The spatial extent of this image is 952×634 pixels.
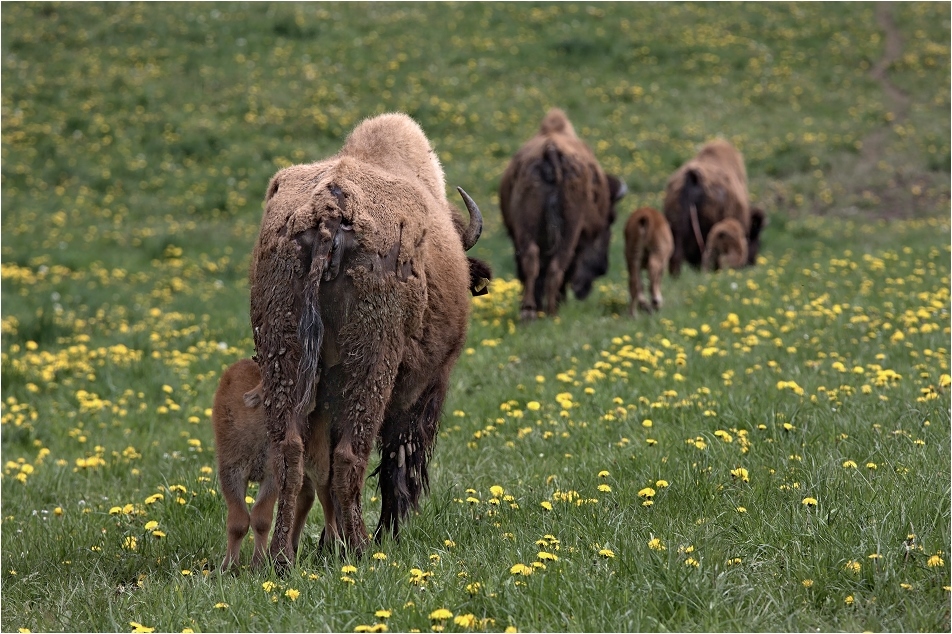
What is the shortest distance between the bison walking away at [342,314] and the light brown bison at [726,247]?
915 cm

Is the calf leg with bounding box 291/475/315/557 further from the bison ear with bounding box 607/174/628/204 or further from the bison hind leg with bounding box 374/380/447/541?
the bison ear with bounding box 607/174/628/204

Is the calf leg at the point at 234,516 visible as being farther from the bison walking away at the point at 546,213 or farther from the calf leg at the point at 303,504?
the bison walking away at the point at 546,213

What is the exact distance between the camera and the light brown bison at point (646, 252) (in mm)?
10812

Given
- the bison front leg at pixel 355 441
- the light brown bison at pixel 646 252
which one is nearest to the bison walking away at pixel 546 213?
the light brown bison at pixel 646 252

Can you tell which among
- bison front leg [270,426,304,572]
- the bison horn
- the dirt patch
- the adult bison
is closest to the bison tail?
the adult bison

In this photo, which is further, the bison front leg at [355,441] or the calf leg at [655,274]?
the calf leg at [655,274]

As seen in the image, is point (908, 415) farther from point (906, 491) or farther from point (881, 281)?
point (881, 281)

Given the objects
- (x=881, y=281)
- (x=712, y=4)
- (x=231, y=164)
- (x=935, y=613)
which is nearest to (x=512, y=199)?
(x=881, y=281)

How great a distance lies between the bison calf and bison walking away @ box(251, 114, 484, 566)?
27 cm

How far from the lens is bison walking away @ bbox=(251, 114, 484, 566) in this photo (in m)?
4.38

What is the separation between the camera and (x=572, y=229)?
36.0 feet

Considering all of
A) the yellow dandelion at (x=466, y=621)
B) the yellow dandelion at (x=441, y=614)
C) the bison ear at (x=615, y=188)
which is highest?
the bison ear at (x=615, y=188)

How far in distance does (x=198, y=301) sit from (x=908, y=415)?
9439 millimetres

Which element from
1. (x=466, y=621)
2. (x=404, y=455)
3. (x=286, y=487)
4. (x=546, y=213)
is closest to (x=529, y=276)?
(x=546, y=213)
